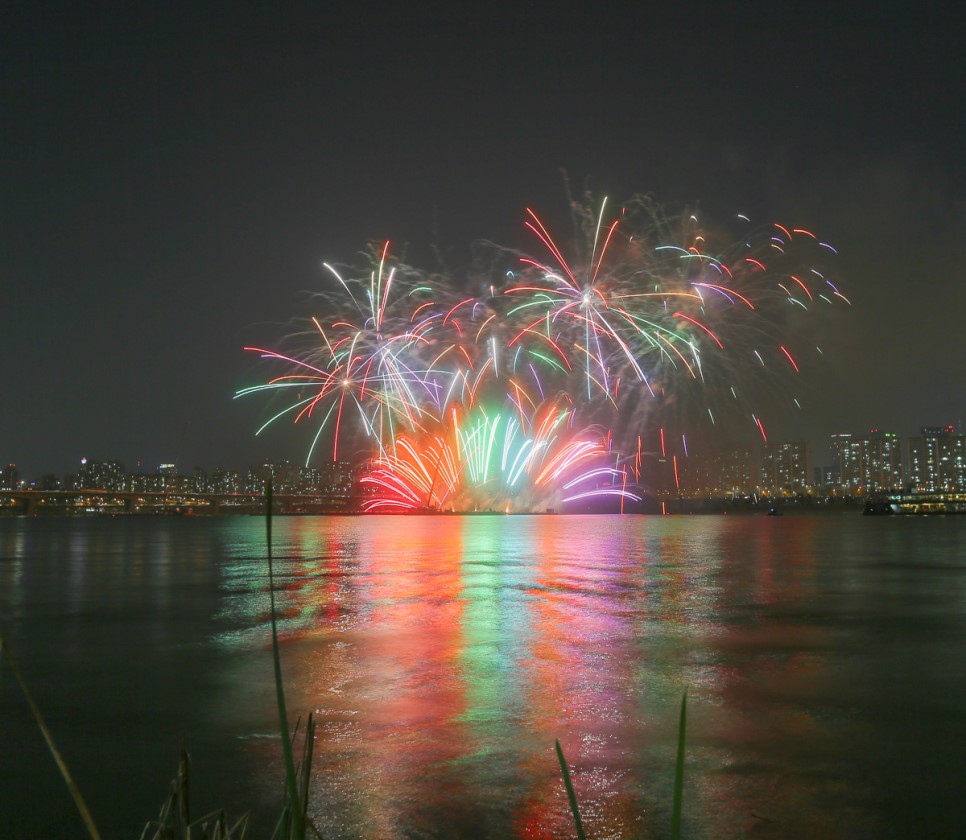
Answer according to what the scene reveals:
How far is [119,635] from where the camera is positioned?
10273 mm

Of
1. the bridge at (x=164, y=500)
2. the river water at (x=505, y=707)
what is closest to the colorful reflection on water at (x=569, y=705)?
the river water at (x=505, y=707)

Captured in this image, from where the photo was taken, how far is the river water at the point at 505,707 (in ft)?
14.3

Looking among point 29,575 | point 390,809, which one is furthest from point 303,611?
point 29,575

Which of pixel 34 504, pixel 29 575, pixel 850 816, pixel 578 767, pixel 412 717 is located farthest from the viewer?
pixel 34 504

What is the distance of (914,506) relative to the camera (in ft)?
352

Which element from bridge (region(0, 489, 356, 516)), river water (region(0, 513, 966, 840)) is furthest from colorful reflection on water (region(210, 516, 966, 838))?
bridge (region(0, 489, 356, 516))

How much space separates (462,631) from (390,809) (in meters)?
6.00

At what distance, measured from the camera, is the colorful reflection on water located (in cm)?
432

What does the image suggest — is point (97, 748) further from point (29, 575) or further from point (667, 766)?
point (29, 575)

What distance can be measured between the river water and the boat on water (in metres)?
83.2

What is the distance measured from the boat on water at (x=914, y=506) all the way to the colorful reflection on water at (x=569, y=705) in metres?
83.5

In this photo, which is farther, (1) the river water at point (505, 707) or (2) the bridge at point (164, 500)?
(2) the bridge at point (164, 500)

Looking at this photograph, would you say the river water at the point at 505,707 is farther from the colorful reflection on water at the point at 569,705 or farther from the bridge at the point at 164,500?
the bridge at the point at 164,500

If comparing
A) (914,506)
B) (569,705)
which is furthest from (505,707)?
(914,506)
